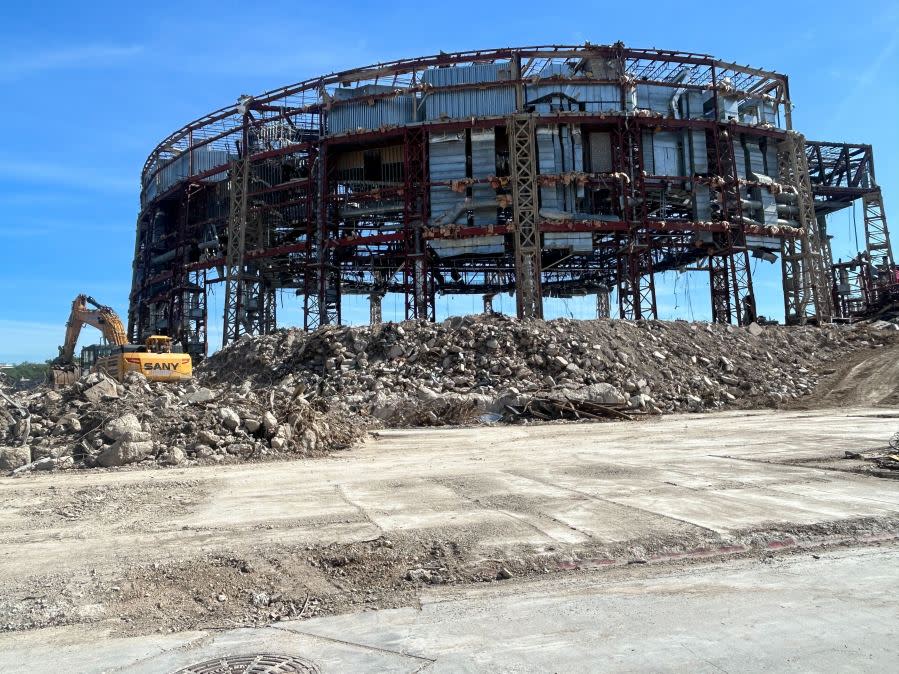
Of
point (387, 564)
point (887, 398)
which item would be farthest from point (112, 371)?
point (887, 398)

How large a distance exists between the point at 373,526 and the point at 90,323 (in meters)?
30.2

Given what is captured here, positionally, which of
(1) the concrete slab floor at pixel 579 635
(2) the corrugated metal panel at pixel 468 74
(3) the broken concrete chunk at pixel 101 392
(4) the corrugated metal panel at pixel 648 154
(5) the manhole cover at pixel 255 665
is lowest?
(5) the manhole cover at pixel 255 665

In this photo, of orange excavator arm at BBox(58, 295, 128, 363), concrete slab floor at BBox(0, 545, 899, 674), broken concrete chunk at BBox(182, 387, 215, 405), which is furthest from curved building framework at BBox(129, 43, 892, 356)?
concrete slab floor at BBox(0, 545, 899, 674)

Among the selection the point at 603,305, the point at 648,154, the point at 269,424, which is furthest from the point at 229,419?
the point at 603,305

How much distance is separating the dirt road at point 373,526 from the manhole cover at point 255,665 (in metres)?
0.53

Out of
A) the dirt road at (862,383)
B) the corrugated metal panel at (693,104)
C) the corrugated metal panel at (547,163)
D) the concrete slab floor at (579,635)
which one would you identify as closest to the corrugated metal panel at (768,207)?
the corrugated metal panel at (693,104)

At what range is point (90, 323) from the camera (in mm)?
30453

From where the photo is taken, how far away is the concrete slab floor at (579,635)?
3.13 meters

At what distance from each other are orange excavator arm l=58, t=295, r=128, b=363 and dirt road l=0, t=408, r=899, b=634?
2165 cm

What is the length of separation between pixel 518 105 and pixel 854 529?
1155 inches

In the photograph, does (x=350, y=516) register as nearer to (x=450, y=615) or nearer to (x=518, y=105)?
(x=450, y=615)

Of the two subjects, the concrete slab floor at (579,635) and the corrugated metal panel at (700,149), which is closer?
the concrete slab floor at (579,635)

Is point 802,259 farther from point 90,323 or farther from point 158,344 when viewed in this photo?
point 90,323

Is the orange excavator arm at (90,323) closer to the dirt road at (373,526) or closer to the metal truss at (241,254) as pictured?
the metal truss at (241,254)
